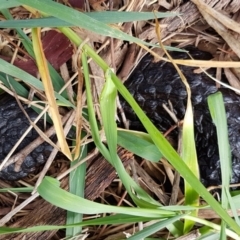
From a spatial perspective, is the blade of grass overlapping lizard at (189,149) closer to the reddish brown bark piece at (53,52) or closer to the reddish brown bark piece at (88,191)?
the reddish brown bark piece at (88,191)

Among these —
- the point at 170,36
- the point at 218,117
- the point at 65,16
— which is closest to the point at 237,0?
the point at 170,36

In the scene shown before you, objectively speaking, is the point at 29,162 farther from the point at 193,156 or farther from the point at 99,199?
the point at 193,156

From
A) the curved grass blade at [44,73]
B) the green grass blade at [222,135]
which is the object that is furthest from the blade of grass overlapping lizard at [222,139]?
the curved grass blade at [44,73]

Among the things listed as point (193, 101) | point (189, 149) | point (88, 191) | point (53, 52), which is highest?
point (53, 52)

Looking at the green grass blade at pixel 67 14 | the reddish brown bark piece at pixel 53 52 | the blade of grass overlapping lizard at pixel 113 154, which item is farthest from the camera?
the reddish brown bark piece at pixel 53 52

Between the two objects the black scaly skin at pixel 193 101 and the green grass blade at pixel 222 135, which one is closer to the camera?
the green grass blade at pixel 222 135

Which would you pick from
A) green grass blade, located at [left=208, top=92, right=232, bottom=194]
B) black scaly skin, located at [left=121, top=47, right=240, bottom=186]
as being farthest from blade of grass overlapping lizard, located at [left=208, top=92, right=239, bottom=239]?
black scaly skin, located at [left=121, top=47, right=240, bottom=186]

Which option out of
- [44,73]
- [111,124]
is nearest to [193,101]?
[111,124]

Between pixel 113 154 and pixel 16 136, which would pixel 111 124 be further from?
pixel 16 136
